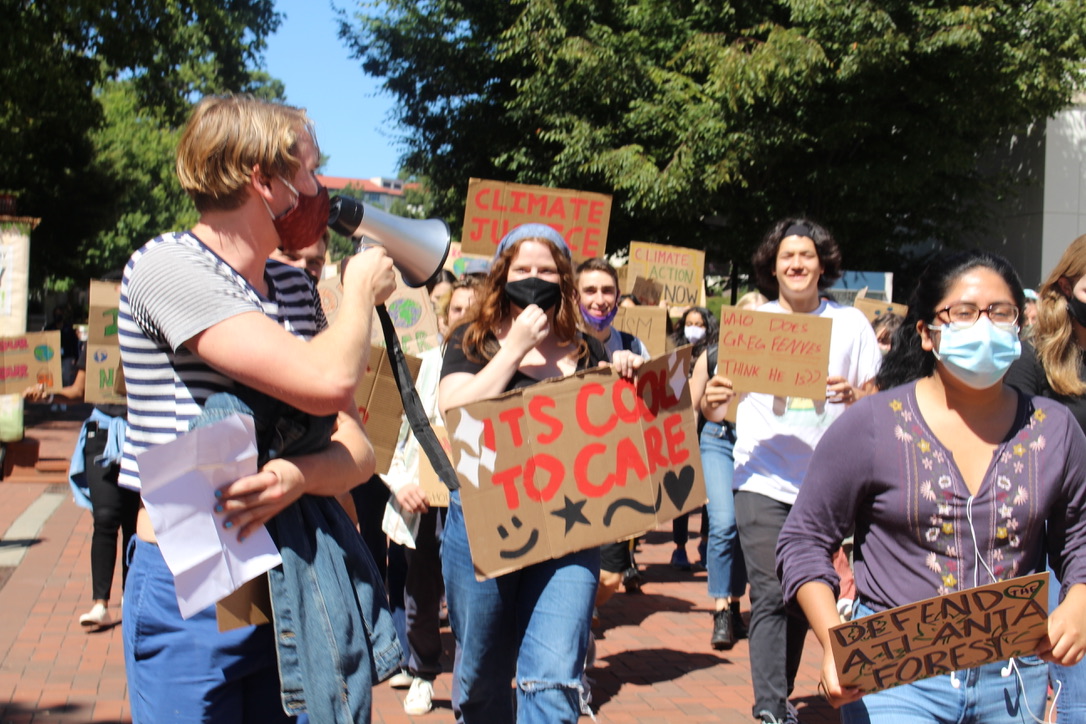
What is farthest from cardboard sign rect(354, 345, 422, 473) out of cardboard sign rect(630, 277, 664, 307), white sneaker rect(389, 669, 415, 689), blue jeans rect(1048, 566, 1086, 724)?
cardboard sign rect(630, 277, 664, 307)

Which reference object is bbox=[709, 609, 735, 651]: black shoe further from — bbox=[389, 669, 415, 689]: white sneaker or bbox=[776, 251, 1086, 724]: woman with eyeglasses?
bbox=[776, 251, 1086, 724]: woman with eyeglasses

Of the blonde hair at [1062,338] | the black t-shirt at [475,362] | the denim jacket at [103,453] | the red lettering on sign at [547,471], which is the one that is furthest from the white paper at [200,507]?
the denim jacket at [103,453]

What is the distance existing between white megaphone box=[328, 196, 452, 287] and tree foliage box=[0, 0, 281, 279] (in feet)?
50.6

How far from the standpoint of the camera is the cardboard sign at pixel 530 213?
281 inches

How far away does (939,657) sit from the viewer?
241 centimetres

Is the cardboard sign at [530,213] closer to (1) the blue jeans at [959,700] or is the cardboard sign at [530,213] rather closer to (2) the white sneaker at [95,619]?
(2) the white sneaker at [95,619]

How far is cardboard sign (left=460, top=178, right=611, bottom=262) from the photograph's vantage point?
23.4ft

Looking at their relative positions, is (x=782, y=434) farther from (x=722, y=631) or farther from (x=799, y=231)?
(x=722, y=631)

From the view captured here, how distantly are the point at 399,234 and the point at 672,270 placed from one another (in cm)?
836

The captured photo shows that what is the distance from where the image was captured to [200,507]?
2.02 meters

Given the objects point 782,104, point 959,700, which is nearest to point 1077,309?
point 959,700

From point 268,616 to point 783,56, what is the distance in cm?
1583

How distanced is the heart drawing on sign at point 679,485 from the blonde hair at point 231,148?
6.49ft

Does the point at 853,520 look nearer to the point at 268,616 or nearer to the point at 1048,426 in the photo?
the point at 1048,426
